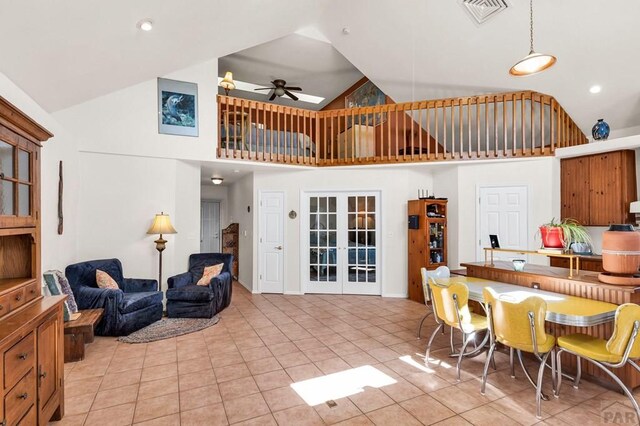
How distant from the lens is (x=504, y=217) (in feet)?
18.3

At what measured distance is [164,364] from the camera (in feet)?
10.8

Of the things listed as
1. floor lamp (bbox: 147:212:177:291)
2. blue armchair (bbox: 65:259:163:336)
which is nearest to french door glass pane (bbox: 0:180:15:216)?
blue armchair (bbox: 65:259:163:336)

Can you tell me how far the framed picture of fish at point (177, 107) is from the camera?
5.21 m

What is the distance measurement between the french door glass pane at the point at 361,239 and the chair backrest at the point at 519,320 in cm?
367

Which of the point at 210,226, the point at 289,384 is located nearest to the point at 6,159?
the point at 289,384

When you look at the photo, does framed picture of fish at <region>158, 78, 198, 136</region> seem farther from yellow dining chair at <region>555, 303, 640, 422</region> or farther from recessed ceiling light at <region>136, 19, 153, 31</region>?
yellow dining chair at <region>555, 303, 640, 422</region>

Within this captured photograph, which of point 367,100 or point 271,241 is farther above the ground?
point 367,100

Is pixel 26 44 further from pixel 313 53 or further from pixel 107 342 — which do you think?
pixel 313 53

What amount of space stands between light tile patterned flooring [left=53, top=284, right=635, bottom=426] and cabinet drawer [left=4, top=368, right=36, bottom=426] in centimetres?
63

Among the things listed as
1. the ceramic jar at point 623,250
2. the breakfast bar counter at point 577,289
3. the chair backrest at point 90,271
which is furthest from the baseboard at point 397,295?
the chair backrest at point 90,271

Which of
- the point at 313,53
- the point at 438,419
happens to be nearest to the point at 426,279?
the point at 438,419

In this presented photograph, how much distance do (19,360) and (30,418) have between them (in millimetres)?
402

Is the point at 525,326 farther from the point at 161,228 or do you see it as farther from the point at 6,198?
the point at 161,228

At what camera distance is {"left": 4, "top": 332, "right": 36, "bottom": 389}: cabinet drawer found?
1676 mm
